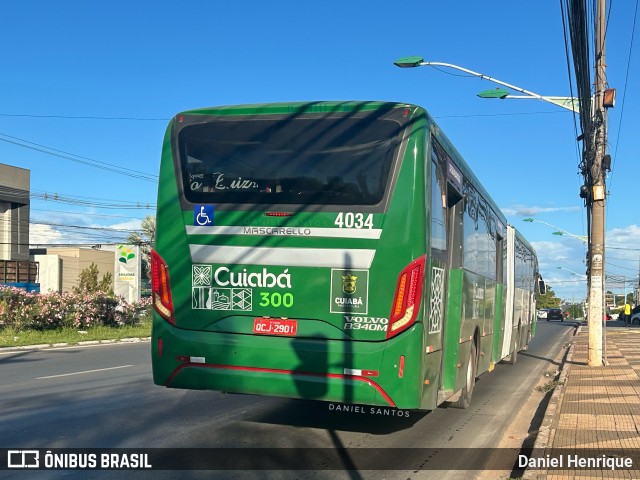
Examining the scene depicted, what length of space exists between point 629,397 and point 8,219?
1860 inches

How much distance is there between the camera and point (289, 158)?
6953 mm

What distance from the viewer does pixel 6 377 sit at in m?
13.0

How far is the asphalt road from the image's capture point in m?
6.81

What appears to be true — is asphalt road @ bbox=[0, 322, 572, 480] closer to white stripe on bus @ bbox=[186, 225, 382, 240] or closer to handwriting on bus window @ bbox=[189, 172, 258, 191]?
white stripe on bus @ bbox=[186, 225, 382, 240]

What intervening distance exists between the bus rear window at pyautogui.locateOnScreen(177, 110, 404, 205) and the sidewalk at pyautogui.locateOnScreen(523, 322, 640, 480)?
3234 mm

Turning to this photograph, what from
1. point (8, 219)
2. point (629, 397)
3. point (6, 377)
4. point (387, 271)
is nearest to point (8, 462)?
point (387, 271)

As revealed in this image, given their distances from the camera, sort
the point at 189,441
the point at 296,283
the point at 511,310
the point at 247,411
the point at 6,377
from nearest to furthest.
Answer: the point at 296,283
the point at 189,441
the point at 247,411
the point at 6,377
the point at 511,310

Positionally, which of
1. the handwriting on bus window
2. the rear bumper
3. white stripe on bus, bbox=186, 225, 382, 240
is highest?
the handwriting on bus window

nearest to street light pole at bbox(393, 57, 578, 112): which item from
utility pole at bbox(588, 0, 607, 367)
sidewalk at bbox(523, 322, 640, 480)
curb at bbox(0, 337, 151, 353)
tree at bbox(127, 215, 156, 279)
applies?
utility pole at bbox(588, 0, 607, 367)

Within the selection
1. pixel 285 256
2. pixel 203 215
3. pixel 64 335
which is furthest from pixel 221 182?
pixel 64 335

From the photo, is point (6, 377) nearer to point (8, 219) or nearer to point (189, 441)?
point (189, 441)

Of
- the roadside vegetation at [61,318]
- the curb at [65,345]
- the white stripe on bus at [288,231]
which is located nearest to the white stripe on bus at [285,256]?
the white stripe on bus at [288,231]

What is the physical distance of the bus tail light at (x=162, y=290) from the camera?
7.23m

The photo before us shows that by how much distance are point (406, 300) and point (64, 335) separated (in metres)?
20.7
